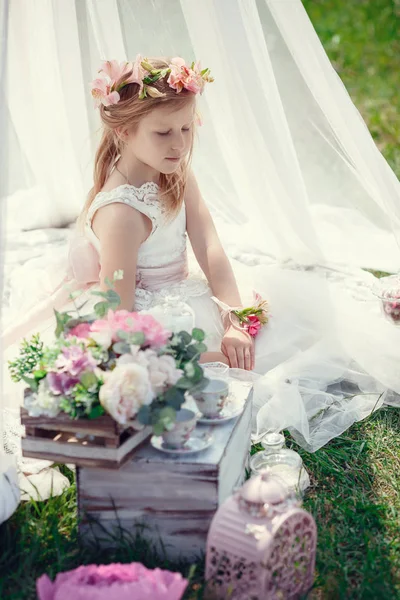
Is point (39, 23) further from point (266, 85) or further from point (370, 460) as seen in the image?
point (370, 460)

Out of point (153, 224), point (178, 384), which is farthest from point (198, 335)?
point (153, 224)

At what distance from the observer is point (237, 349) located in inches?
114

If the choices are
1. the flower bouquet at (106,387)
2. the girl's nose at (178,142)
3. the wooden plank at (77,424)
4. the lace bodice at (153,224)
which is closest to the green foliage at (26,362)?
the flower bouquet at (106,387)

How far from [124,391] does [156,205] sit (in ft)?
3.95

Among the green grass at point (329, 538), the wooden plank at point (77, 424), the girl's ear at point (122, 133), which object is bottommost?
the green grass at point (329, 538)

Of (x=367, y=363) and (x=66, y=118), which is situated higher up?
(x=66, y=118)

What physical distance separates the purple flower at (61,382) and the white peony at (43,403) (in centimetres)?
2

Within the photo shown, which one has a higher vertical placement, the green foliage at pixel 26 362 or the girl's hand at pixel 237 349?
the green foliage at pixel 26 362

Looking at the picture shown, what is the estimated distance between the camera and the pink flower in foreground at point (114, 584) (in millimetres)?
1806

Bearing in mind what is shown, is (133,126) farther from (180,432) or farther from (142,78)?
(180,432)

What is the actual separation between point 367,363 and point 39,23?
78.5 inches

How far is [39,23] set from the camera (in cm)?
351

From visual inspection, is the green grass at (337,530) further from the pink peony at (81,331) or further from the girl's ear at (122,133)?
the girl's ear at (122,133)

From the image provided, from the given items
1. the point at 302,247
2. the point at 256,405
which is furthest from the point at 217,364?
the point at 302,247
